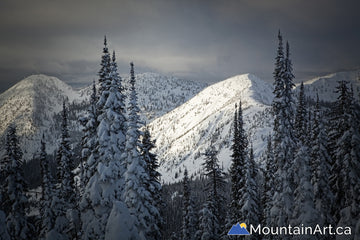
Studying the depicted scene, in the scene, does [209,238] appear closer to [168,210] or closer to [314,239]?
[314,239]

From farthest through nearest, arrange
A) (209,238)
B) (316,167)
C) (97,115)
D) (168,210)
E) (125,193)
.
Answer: (168,210)
(209,238)
(316,167)
(97,115)
(125,193)

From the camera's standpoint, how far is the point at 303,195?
22.6 metres

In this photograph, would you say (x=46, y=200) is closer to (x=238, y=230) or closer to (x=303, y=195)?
(x=238, y=230)

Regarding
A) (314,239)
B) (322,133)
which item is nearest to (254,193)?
(314,239)

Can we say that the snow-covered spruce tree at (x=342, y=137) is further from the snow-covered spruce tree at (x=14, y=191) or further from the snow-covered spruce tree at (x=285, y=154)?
the snow-covered spruce tree at (x=14, y=191)

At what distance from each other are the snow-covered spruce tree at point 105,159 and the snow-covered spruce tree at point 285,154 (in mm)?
15409

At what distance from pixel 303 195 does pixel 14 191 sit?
2936 cm

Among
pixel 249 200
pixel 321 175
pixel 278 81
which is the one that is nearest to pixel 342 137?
pixel 321 175

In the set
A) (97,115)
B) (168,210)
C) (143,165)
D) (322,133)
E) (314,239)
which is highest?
(97,115)

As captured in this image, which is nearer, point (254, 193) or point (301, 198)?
point (301, 198)

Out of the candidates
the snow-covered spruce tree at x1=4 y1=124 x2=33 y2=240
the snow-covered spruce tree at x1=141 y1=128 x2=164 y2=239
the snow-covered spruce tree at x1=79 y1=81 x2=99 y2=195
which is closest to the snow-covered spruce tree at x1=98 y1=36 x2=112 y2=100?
the snow-covered spruce tree at x1=79 y1=81 x2=99 y2=195

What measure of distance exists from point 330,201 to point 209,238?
15333 mm

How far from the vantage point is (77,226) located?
25594 mm

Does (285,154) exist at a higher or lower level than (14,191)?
higher
